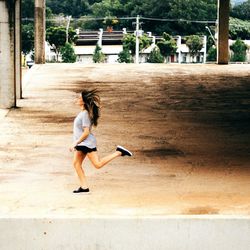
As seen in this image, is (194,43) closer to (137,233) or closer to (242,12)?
(242,12)

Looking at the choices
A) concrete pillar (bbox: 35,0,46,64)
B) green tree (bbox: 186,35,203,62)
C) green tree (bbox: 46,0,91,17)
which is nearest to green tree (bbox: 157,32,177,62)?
green tree (bbox: 186,35,203,62)

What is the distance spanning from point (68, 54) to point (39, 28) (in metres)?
34.0

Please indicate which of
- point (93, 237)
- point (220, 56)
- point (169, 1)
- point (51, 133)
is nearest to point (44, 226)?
point (93, 237)

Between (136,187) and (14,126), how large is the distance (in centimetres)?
985

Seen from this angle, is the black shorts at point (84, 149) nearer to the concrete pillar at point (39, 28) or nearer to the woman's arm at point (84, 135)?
the woman's arm at point (84, 135)

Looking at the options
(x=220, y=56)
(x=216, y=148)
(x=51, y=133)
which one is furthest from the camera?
(x=220, y=56)

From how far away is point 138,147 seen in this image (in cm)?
1980

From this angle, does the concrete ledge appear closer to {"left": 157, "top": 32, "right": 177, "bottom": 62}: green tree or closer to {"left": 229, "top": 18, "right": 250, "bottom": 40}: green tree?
{"left": 157, "top": 32, "right": 177, "bottom": 62}: green tree

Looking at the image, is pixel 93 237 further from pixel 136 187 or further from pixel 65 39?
pixel 65 39

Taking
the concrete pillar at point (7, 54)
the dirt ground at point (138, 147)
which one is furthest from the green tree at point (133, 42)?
the concrete pillar at point (7, 54)

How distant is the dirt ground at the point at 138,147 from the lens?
12.9 meters

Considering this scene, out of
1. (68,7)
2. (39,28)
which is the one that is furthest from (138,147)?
(68,7)

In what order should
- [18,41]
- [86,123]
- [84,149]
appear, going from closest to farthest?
1. [86,123]
2. [84,149]
3. [18,41]

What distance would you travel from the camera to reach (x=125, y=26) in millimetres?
106875
